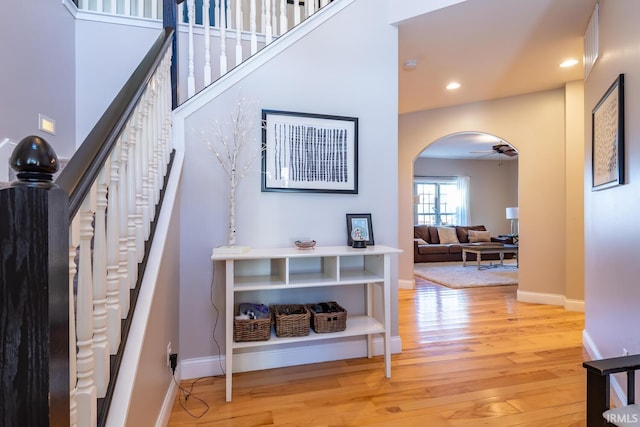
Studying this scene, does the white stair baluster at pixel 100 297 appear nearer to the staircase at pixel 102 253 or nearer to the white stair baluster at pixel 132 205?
the staircase at pixel 102 253

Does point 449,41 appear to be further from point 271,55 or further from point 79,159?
point 79,159

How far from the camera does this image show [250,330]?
200 cm

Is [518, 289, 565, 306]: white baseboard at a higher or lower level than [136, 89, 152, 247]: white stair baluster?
lower

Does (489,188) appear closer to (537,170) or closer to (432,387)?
(537,170)

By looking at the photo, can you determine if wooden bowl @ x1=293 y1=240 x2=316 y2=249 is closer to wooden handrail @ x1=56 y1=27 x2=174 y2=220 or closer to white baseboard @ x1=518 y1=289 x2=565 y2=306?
wooden handrail @ x1=56 y1=27 x2=174 y2=220

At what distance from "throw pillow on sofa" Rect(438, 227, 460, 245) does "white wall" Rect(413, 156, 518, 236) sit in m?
1.28

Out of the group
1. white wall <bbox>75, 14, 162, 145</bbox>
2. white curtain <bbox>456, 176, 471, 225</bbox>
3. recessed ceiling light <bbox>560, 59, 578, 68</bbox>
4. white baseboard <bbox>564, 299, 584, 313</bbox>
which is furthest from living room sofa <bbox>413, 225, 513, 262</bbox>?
white wall <bbox>75, 14, 162, 145</bbox>

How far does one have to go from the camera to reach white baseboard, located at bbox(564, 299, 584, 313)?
373cm

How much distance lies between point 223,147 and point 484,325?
296 cm

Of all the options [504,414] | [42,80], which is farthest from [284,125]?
[504,414]

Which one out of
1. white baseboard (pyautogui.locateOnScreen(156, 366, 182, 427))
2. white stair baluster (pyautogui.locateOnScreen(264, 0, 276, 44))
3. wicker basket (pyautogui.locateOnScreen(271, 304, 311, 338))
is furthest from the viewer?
white stair baluster (pyautogui.locateOnScreen(264, 0, 276, 44))

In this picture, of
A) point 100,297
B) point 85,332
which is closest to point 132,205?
point 100,297

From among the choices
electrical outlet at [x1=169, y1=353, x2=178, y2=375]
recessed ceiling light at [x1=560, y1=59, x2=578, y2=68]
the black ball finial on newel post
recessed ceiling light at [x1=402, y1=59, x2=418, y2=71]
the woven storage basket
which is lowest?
electrical outlet at [x1=169, y1=353, x2=178, y2=375]

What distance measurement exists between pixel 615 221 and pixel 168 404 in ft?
9.13
